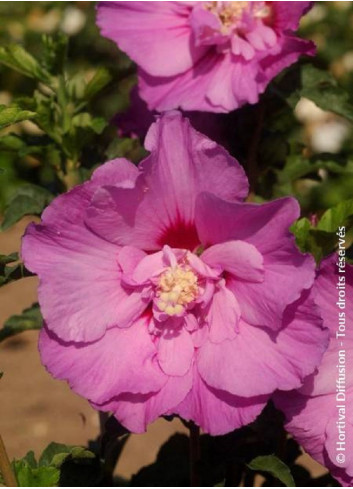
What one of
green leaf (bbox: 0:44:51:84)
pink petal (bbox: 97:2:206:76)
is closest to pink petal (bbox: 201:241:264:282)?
pink petal (bbox: 97:2:206:76)

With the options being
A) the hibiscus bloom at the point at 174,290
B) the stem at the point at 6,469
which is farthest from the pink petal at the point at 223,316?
the stem at the point at 6,469

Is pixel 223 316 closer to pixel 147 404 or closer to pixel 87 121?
pixel 147 404

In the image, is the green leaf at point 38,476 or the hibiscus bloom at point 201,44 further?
the hibiscus bloom at point 201,44

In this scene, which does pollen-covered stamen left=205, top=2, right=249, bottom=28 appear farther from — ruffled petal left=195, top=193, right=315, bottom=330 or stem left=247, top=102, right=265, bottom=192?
ruffled petal left=195, top=193, right=315, bottom=330

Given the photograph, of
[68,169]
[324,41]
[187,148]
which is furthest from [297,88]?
[324,41]

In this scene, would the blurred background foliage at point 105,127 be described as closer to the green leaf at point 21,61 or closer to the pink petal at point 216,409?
the green leaf at point 21,61

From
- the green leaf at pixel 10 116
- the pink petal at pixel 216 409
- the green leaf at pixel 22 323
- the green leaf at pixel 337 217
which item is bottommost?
the green leaf at pixel 22 323

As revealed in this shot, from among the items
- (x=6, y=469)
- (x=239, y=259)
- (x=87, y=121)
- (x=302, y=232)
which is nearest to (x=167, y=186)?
(x=239, y=259)
